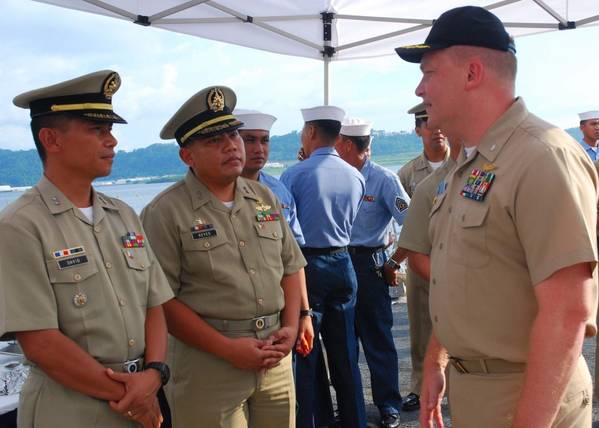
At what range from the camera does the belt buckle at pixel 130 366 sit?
2117mm

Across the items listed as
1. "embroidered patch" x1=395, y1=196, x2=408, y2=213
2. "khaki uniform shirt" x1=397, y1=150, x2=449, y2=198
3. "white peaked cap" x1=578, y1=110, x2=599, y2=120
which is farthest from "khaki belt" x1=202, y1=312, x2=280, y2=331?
"white peaked cap" x1=578, y1=110, x2=599, y2=120

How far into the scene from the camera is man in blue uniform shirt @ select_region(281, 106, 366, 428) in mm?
3943

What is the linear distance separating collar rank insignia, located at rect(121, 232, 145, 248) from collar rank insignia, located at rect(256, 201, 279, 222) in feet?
2.15

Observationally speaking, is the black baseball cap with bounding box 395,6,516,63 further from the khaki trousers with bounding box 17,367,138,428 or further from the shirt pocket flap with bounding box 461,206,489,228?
the khaki trousers with bounding box 17,367,138,428

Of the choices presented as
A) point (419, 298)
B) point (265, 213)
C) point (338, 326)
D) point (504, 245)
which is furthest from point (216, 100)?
point (419, 298)

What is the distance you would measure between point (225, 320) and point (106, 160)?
33.5 inches

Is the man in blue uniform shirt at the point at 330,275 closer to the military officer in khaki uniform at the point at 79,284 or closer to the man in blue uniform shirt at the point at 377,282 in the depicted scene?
the man in blue uniform shirt at the point at 377,282

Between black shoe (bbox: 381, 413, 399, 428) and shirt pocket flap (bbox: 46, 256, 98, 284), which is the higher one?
shirt pocket flap (bbox: 46, 256, 98, 284)

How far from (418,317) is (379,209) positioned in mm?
844

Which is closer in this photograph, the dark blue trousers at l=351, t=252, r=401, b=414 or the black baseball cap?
the black baseball cap

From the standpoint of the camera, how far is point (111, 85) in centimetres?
230

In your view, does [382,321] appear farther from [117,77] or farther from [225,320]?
[117,77]

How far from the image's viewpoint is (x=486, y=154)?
1.76 m

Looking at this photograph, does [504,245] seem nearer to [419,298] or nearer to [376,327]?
[419,298]
